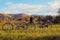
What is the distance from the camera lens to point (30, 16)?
39.0 ft

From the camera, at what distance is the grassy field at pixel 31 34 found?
9594mm

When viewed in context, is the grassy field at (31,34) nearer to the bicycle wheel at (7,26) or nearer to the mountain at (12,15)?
the bicycle wheel at (7,26)

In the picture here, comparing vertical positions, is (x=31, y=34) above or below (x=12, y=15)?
below

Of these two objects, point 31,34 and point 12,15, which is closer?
point 31,34

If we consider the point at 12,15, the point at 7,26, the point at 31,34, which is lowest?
the point at 31,34

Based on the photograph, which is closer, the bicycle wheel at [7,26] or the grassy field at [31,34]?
the grassy field at [31,34]

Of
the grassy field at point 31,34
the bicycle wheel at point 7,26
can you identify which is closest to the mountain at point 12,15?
the bicycle wheel at point 7,26

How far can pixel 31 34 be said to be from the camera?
9.97 metres

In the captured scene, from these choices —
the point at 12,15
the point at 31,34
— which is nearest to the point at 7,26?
the point at 12,15

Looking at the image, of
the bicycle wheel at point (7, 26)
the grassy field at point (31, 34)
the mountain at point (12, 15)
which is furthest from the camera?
Result: the mountain at point (12, 15)

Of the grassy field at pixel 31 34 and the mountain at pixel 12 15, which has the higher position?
the mountain at pixel 12 15

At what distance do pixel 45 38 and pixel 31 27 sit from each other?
5.69 ft

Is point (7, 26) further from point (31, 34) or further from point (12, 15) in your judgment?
point (31, 34)

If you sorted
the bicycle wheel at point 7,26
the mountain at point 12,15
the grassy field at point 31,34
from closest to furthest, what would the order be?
the grassy field at point 31,34, the bicycle wheel at point 7,26, the mountain at point 12,15
